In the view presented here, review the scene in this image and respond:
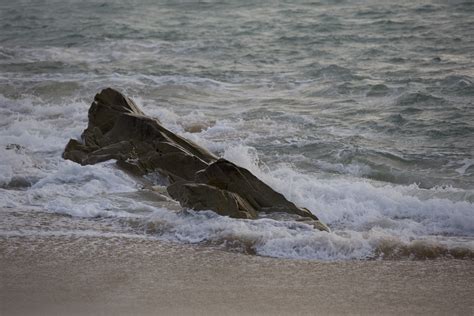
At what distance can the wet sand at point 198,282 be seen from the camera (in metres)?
6.24

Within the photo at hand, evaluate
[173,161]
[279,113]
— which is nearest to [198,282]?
[173,161]

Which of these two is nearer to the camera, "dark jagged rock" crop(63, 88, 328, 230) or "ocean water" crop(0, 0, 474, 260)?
"ocean water" crop(0, 0, 474, 260)

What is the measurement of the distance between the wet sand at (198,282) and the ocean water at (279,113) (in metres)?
0.36

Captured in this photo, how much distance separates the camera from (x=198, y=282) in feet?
22.2

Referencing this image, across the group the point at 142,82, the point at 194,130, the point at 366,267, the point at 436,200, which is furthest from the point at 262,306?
the point at 142,82

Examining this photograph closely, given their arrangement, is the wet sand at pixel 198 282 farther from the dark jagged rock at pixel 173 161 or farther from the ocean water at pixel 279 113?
the dark jagged rock at pixel 173 161

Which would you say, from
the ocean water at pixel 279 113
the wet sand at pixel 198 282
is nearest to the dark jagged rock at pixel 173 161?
the ocean water at pixel 279 113

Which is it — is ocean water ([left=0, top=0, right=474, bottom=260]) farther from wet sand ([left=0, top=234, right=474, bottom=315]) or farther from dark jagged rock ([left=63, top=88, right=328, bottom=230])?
wet sand ([left=0, top=234, right=474, bottom=315])

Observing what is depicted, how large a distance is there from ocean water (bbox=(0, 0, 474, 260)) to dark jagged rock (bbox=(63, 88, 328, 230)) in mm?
250

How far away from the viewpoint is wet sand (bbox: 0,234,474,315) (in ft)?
20.5

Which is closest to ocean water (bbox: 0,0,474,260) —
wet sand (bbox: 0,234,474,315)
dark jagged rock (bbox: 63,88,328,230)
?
dark jagged rock (bbox: 63,88,328,230)

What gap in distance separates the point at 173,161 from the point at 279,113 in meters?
4.86

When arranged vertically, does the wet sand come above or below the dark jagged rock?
below

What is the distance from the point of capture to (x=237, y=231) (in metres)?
7.96
